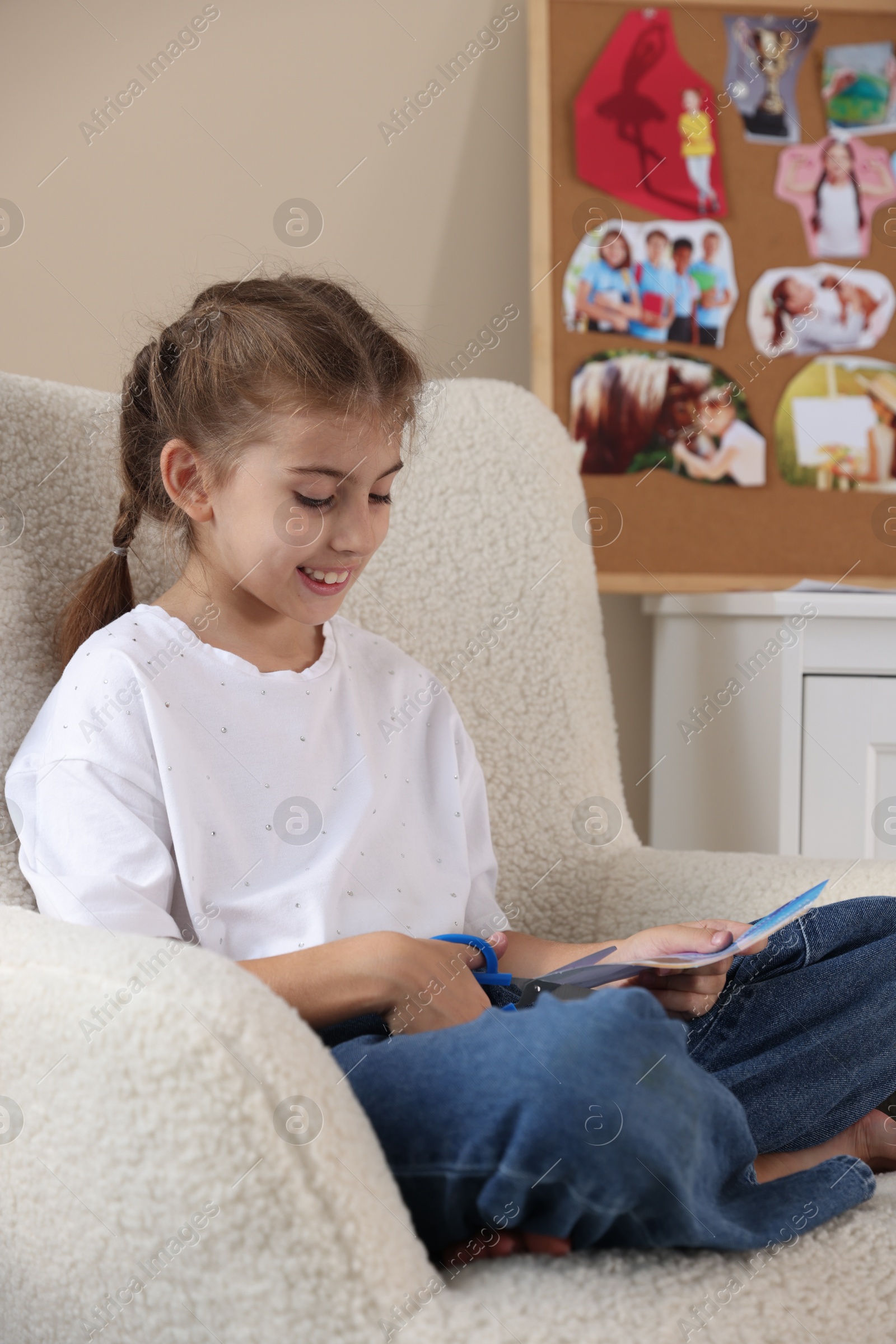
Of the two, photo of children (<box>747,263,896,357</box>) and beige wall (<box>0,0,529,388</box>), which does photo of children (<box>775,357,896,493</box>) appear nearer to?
photo of children (<box>747,263,896,357</box>)

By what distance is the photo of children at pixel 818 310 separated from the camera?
52.2 inches

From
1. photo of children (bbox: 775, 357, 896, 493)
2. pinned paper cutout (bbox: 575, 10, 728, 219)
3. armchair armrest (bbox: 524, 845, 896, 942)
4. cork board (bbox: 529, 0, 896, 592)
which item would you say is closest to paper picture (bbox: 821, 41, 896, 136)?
cork board (bbox: 529, 0, 896, 592)

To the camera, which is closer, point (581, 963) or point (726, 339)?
point (581, 963)

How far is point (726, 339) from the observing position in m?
1.32

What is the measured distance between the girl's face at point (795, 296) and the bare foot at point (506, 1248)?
1.11 m

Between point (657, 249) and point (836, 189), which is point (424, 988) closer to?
point (657, 249)

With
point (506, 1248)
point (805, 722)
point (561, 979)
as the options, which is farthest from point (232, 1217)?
point (805, 722)

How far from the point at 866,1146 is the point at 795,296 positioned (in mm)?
966

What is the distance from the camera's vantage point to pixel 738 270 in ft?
4.33

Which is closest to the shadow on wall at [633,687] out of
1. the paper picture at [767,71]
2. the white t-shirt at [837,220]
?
the white t-shirt at [837,220]

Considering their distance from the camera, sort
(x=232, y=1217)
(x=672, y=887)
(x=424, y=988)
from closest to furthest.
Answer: (x=232, y=1217) < (x=424, y=988) < (x=672, y=887)

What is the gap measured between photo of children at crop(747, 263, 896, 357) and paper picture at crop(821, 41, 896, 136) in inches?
6.6

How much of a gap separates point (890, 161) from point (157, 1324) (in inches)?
54.2

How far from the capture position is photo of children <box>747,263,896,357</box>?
1325 millimetres
